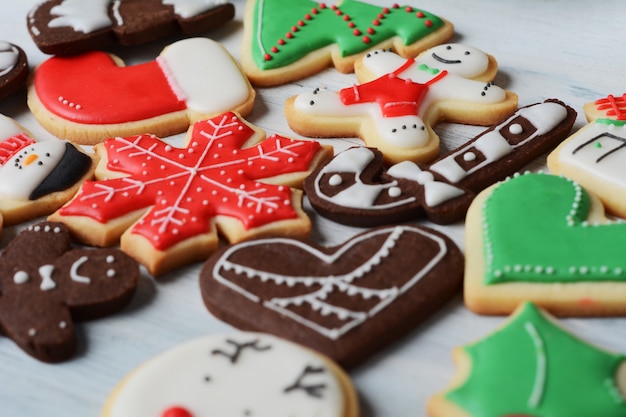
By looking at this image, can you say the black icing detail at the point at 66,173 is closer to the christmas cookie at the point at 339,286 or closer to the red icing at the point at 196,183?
the red icing at the point at 196,183

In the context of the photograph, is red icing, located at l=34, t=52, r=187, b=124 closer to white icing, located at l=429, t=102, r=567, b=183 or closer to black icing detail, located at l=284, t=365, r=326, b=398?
white icing, located at l=429, t=102, r=567, b=183

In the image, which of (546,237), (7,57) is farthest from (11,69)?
(546,237)

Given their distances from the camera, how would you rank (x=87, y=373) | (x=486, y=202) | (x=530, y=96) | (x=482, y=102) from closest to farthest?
(x=87, y=373) → (x=486, y=202) → (x=482, y=102) → (x=530, y=96)

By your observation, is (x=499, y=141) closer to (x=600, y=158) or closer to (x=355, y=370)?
(x=600, y=158)

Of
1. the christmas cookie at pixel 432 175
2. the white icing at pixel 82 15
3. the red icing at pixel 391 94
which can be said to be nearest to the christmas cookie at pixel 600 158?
the christmas cookie at pixel 432 175

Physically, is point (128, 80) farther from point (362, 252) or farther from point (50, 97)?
point (362, 252)

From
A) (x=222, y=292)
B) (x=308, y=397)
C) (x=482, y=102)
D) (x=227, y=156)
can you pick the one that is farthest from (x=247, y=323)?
(x=482, y=102)

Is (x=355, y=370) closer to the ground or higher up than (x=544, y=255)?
closer to the ground
